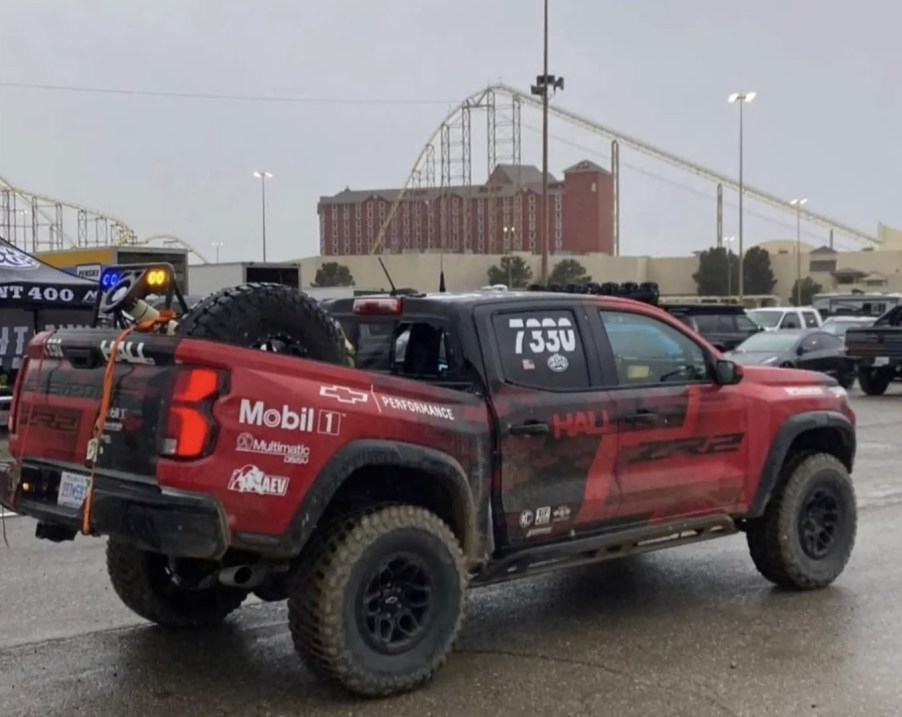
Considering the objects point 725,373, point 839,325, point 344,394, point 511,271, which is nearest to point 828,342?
point 839,325

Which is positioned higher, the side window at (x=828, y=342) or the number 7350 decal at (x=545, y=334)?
the number 7350 decal at (x=545, y=334)

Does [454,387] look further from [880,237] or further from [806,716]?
[880,237]

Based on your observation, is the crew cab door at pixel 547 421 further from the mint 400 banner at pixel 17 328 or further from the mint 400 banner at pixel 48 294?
the mint 400 banner at pixel 48 294

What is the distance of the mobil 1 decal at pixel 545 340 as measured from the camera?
5.59 meters

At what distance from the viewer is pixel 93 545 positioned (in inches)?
327

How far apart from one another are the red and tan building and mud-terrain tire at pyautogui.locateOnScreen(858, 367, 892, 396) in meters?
75.1

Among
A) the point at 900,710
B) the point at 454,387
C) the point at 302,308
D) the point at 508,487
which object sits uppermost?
the point at 302,308

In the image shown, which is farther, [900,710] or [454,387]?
[454,387]

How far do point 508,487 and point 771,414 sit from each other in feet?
6.64

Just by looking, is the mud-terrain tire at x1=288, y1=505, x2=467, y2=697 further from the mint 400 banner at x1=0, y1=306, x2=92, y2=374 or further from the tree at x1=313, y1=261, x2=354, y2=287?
the tree at x1=313, y1=261, x2=354, y2=287

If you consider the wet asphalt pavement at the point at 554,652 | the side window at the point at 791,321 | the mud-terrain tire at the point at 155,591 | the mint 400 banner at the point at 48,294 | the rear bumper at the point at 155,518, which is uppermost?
the mint 400 banner at the point at 48,294

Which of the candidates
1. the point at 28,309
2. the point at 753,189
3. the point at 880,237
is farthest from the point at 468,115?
the point at 28,309

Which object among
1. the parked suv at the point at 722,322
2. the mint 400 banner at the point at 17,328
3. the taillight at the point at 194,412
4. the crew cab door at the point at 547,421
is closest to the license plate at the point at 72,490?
the taillight at the point at 194,412

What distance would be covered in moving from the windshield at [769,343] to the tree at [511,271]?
6067 cm
